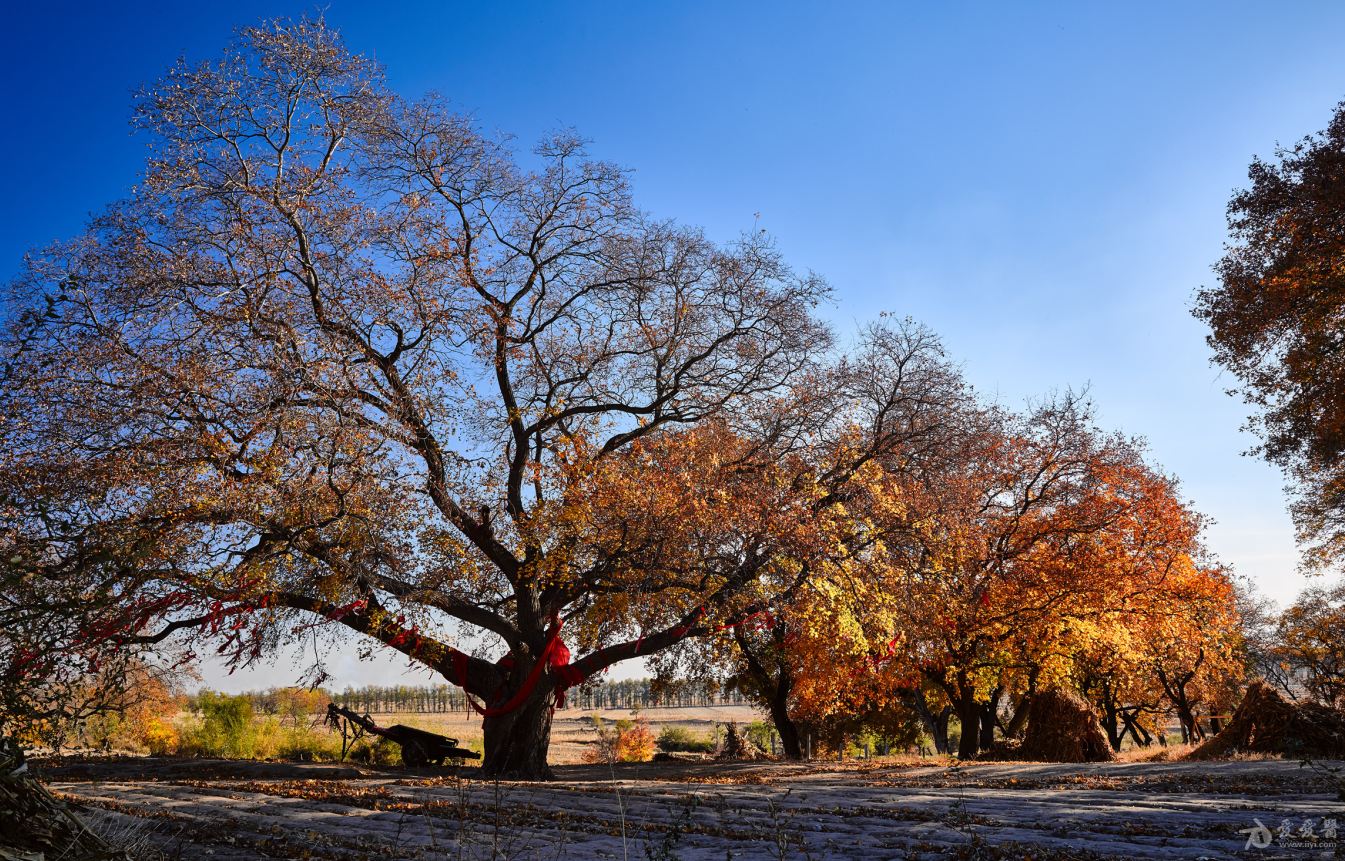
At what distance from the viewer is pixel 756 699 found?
24.9 meters

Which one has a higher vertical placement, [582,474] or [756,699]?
[582,474]

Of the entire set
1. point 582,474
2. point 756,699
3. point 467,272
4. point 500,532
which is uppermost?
point 467,272

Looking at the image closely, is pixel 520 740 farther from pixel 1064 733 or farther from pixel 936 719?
pixel 936 719

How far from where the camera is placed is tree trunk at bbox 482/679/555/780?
1434cm

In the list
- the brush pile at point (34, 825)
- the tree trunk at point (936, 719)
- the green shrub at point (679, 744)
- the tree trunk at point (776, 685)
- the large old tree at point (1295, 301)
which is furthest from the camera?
the green shrub at point (679, 744)

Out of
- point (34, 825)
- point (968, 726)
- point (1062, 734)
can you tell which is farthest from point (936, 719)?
point (34, 825)

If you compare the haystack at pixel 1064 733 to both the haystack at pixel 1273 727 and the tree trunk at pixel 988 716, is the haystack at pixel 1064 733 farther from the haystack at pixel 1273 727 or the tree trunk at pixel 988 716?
the tree trunk at pixel 988 716

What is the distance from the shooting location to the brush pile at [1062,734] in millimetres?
17234

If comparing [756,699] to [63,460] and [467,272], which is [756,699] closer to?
[467,272]

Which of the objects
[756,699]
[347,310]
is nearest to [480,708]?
[347,310]

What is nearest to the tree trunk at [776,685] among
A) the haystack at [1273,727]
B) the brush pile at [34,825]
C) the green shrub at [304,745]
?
the haystack at [1273,727]

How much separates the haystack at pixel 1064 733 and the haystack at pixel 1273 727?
6.26ft

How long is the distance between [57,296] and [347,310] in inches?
350

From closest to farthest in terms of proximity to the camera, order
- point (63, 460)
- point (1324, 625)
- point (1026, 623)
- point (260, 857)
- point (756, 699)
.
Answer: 1. point (260, 857)
2. point (63, 460)
3. point (1026, 623)
4. point (756, 699)
5. point (1324, 625)
